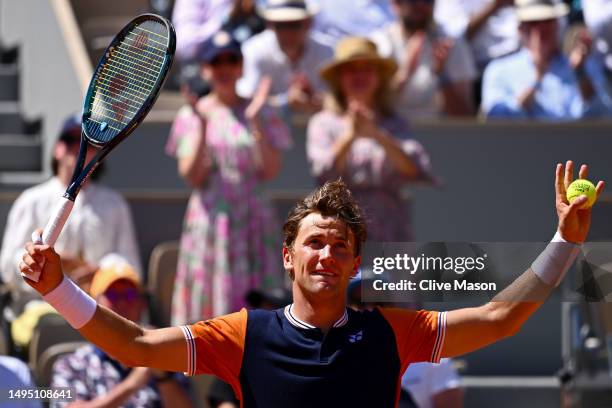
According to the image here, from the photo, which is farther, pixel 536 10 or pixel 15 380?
pixel 536 10

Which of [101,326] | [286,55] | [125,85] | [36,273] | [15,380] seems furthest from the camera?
[286,55]

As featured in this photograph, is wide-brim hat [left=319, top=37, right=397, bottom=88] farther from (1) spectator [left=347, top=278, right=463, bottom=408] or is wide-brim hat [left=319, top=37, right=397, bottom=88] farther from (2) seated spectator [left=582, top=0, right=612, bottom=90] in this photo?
(1) spectator [left=347, top=278, right=463, bottom=408]

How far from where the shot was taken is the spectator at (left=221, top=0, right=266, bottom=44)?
29.4ft

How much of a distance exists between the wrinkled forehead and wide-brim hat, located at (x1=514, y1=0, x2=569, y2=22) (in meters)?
4.72

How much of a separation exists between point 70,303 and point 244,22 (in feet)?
18.2

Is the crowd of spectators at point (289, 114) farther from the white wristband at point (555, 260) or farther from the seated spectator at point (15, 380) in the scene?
the white wristband at point (555, 260)

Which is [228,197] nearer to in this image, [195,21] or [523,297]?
[195,21]

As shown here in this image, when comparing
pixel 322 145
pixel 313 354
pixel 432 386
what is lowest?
pixel 432 386

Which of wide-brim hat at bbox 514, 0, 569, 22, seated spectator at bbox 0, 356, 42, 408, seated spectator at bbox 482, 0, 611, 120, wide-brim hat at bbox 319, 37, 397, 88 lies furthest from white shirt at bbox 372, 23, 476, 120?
seated spectator at bbox 0, 356, 42, 408

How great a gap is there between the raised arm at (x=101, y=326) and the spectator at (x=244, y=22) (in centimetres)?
535

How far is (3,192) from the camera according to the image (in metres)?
8.37

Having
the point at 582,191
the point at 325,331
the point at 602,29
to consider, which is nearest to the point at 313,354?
the point at 325,331

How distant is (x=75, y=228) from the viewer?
7.46 m

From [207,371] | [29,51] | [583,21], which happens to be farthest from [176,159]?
[207,371]
